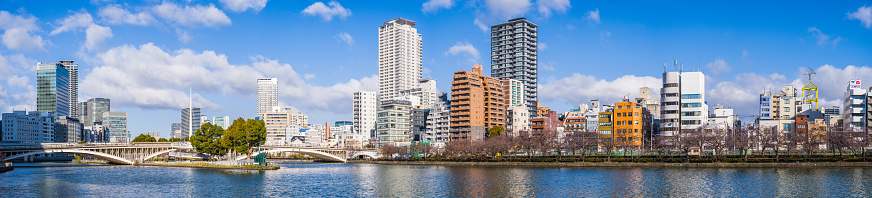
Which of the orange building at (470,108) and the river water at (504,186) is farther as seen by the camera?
the orange building at (470,108)

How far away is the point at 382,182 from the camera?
81.7 metres

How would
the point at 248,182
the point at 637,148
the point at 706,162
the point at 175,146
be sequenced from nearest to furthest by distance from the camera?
1. the point at 248,182
2. the point at 706,162
3. the point at 637,148
4. the point at 175,146

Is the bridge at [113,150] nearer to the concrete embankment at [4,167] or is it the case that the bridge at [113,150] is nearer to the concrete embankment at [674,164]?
the concrete embankment at [4,167]

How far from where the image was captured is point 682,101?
5354 inches

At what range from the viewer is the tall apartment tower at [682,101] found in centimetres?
13438

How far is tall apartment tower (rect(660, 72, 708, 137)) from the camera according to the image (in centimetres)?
13438

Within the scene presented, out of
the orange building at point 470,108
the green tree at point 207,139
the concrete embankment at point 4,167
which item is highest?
the orange building at point 470,108

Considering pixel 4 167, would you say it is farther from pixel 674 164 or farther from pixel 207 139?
pixel 674 164

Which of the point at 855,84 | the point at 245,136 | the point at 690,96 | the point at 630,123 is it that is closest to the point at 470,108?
the point at 630,123

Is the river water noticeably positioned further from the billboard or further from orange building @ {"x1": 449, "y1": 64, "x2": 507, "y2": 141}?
orange building @ {"x1": 449, "y1": 64, "x2": 507, "y2": 141}

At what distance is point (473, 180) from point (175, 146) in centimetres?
8796

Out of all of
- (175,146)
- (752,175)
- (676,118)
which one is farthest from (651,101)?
(175,146)

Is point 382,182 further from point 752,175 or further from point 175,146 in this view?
point 175,146

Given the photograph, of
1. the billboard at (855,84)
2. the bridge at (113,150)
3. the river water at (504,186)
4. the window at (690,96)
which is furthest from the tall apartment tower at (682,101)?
the bridge at (113,150)
